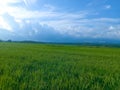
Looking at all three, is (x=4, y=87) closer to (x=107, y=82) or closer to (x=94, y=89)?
(x=94, y=89)

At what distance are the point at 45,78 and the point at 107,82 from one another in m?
2.05

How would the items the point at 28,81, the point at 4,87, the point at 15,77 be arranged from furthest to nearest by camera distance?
the point at 15,77, the point at 28,81, the point at 4,87

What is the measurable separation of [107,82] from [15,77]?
9.90ft

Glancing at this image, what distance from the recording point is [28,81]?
5.90 meters

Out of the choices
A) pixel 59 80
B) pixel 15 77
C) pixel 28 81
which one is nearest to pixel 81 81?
pixel 59 80

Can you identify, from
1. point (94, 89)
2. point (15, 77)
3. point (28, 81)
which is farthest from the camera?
point (15, 77)

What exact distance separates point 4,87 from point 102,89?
270cm

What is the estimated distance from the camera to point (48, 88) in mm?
5410

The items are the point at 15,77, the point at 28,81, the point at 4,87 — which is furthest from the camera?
the point at 15,77

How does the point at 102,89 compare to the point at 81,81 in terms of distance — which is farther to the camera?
the point at 81,81

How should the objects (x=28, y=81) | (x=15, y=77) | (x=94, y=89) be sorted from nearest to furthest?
(x=94, y=89), (x=28, y=81), (x=15, y=77)

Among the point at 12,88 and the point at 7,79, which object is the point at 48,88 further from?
the point at 7,79

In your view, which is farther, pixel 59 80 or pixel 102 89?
pixel 59 80

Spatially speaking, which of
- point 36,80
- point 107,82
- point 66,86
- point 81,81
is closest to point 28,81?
point 36,80
